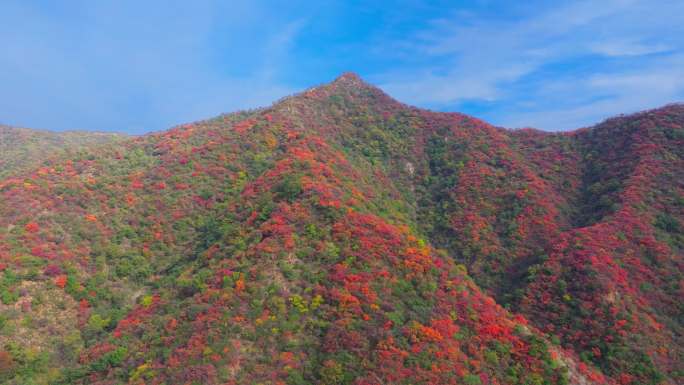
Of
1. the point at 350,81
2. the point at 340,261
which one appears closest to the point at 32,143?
the point at 350,81

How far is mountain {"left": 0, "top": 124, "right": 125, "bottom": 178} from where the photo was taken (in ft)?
269

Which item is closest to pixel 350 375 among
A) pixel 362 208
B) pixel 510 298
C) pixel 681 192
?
pixel 362 208

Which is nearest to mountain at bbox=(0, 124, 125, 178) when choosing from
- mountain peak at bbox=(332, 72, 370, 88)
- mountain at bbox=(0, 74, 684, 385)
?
mountain at bbox=(0, 74, 684, 385)

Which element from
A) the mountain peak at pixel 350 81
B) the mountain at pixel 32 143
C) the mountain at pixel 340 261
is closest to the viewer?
the mountain at pixel 340 261

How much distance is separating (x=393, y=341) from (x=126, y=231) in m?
36.9

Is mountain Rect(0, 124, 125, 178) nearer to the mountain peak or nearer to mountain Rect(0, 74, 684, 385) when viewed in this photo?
mountain Rect(0, 74, 684, 385)

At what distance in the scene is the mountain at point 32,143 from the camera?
A: 3226 inches

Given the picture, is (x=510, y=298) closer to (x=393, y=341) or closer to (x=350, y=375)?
(x=393, y=341)

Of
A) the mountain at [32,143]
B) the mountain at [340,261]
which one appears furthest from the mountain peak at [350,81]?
the mountain at [32,143]

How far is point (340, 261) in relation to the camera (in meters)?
40.2

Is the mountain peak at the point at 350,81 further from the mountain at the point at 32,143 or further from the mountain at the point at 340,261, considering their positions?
the mountain at the point at 32,143

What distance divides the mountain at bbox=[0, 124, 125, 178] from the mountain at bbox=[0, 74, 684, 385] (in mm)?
24458

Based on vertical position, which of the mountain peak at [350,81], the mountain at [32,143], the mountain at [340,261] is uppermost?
the mountain peak at [350,81]

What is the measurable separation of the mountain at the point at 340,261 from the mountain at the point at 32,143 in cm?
2446
